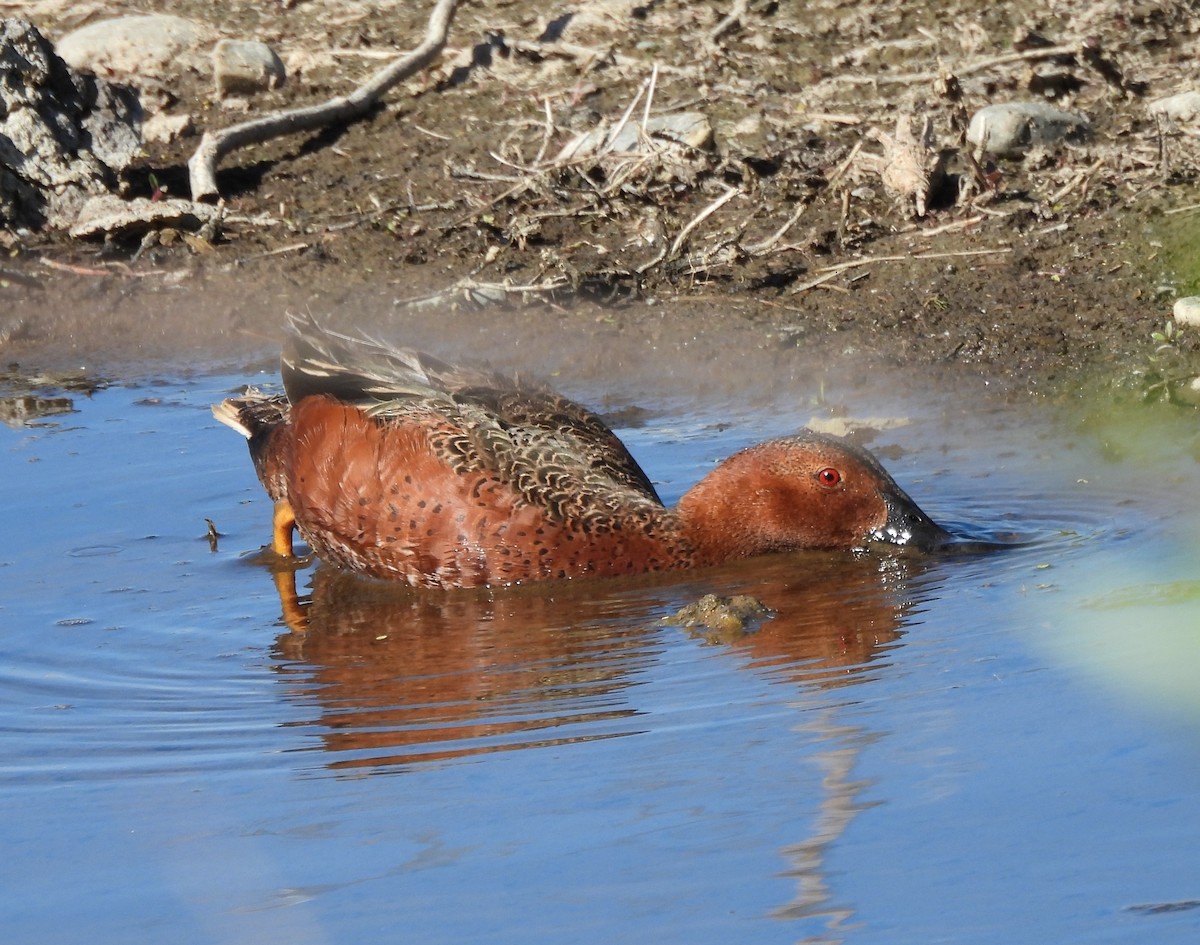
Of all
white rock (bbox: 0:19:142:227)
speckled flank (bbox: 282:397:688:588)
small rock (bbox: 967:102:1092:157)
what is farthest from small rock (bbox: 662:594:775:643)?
white rock (bbox: 0:19:142:227)

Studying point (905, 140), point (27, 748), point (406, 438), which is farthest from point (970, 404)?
point (27, 748)

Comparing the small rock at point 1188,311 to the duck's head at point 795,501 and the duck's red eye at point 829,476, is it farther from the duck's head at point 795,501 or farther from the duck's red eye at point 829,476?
the duck's red eye at point 829,476

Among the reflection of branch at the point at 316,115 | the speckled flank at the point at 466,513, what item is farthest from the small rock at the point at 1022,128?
the speckled flank at the point at 466,513

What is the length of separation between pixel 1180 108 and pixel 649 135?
238cm

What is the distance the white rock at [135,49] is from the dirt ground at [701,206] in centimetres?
28

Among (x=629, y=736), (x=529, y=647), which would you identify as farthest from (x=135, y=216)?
(x=629, y=736)

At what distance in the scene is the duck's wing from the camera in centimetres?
550

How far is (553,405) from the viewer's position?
5836mm

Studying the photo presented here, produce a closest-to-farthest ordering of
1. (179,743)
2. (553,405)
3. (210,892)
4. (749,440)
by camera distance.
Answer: (210,892)
(179,743)
(553,405)
(749,440)

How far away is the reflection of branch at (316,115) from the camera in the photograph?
9.09 meters

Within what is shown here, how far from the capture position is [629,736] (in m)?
3.86

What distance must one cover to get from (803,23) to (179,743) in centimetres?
689

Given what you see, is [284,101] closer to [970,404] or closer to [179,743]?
[970,404]

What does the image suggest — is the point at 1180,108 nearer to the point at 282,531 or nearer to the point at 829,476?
the point at 829,476
